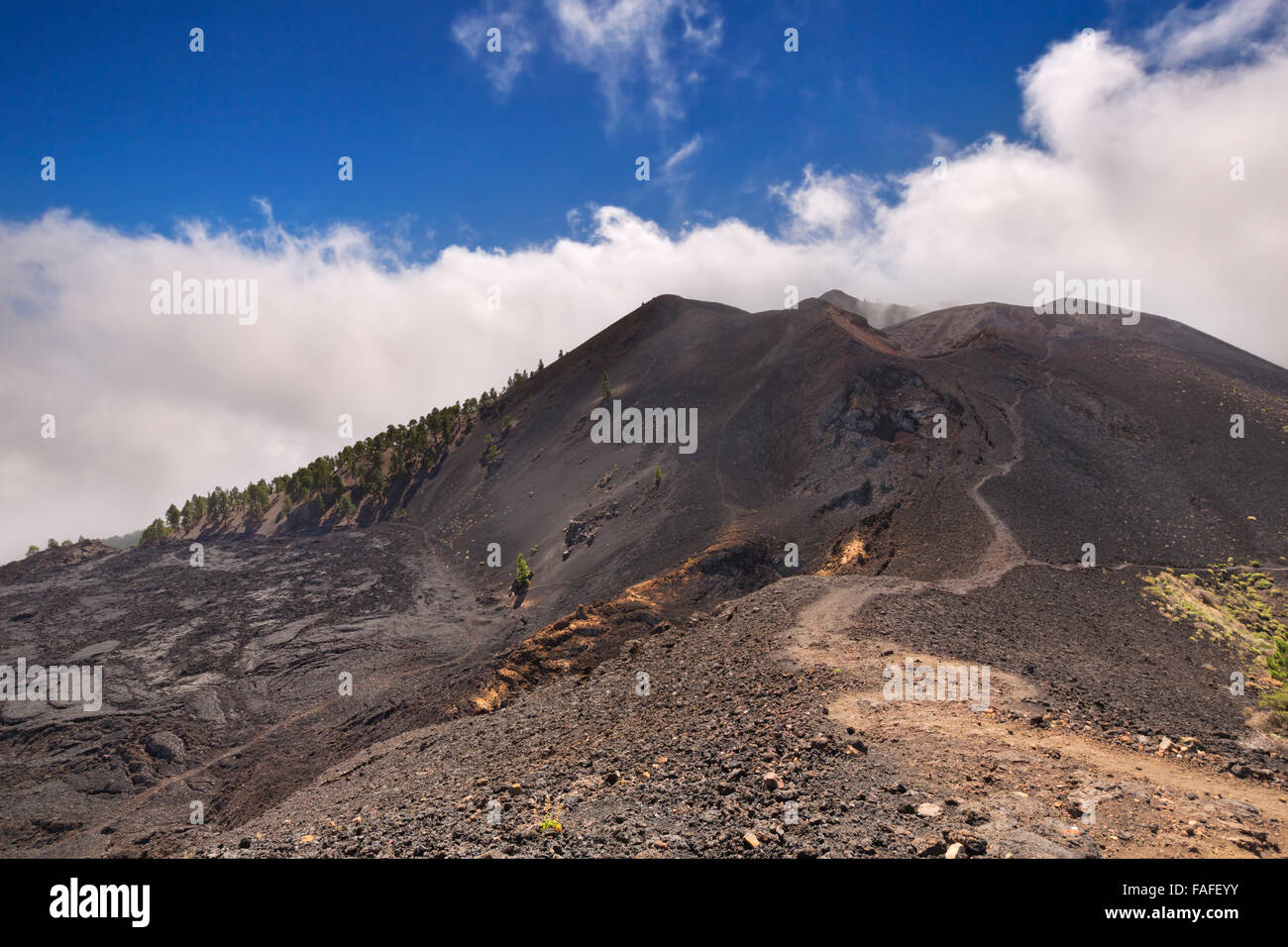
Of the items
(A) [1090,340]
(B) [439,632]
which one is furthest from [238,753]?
(A) [1090,340]

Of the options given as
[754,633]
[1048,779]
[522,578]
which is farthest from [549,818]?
[522,578]

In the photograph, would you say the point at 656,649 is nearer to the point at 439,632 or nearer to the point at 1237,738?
the point at 1237,738

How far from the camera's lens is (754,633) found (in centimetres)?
2036

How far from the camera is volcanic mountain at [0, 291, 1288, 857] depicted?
414 inches

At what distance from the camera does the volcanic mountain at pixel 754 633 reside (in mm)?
10523

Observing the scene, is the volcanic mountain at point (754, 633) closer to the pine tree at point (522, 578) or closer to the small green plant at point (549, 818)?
the small green plant at point (549, 818)

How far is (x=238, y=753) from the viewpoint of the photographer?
1108 inches

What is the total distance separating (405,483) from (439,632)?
44937 mm

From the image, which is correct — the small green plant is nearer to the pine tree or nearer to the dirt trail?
the dirt trail

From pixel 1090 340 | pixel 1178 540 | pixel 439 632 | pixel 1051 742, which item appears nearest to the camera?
pixel 1051 742

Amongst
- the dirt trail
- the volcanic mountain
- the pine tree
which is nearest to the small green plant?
the volcanic mountain

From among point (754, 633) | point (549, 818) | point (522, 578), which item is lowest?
point (522, 578)

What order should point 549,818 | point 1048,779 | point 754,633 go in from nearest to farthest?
1. point 549,818
2. point 1048,779
3. point 754,633

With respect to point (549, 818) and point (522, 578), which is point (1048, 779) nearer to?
point (549, 818)
